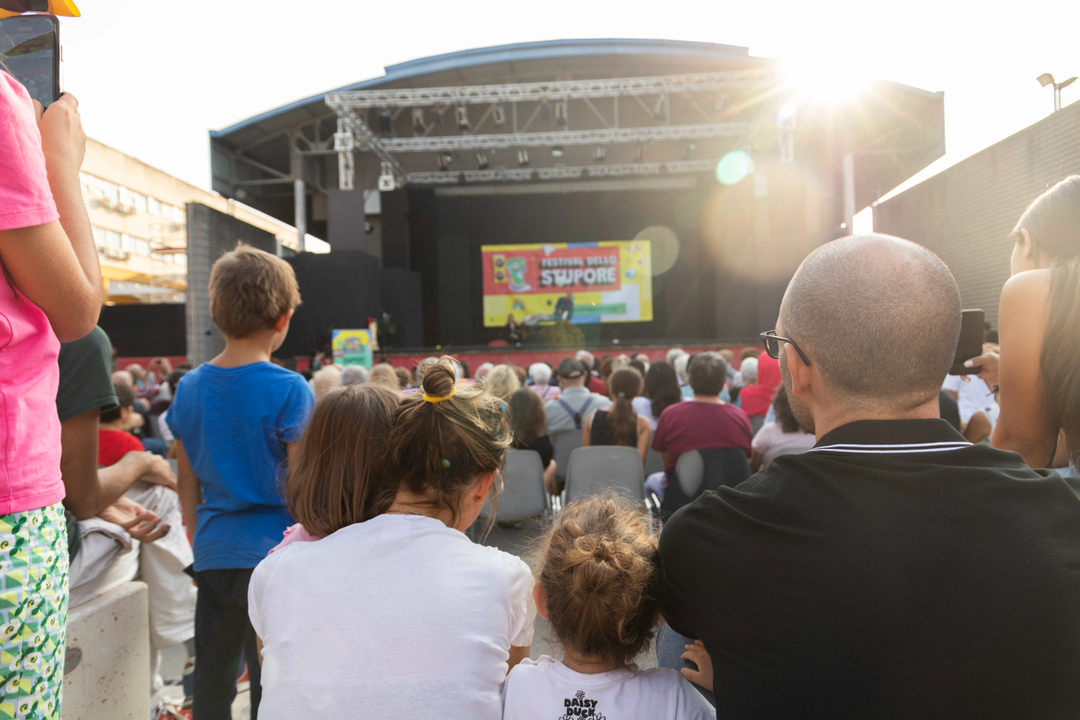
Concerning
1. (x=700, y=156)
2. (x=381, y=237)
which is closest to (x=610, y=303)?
(x=700, y=156)

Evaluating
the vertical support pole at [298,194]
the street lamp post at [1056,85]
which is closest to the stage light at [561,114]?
the vertical support pole at [298,194]

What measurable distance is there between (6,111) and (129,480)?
3.55 feet

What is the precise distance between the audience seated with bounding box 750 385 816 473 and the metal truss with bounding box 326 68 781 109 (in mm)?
9390

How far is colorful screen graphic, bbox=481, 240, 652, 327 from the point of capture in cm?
1462

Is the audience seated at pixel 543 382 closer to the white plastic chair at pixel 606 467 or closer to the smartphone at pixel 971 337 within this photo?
the white plastic chair at pixel 606 467

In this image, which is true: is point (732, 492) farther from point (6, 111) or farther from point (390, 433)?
point (6, 111)

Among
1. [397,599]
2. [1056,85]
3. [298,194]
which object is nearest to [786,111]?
[1056,85]

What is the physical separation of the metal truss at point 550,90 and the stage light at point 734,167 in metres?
2.24

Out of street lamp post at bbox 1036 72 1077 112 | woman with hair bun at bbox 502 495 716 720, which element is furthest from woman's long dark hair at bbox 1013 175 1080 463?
street lamp post at bbox 1036 72 1077 112

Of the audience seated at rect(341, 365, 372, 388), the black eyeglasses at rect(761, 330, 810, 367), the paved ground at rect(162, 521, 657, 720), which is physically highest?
the black eyeglasses at rect(761, 330, 810, 367)

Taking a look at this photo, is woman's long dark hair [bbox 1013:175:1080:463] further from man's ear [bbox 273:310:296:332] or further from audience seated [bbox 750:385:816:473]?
man's ear [bbox 273:310:296:332]

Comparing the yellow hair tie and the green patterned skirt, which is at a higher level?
the yellow hair tie

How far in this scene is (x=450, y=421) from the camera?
101 centimetres

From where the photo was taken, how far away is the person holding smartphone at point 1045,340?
1.20 meters
